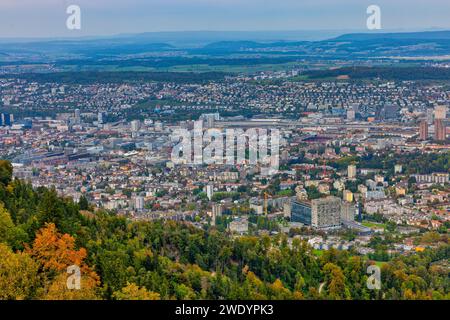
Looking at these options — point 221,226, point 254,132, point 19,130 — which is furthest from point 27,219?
point 19,130

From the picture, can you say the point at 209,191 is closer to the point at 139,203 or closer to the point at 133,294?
the point at 139,203

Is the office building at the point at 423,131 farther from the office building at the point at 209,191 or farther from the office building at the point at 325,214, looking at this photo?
the office building at the point at 325,214

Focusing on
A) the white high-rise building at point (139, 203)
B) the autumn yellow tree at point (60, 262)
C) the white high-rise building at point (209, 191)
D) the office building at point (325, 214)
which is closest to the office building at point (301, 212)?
the office building at point (325, 214)

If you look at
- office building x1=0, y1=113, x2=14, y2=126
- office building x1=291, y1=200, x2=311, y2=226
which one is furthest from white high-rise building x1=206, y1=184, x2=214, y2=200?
office building x1=0, y1=113, x2=14, y2=126

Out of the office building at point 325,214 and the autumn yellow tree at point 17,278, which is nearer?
the autumn yellow tree at point 17,278

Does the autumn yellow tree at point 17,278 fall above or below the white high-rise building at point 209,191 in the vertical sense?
above

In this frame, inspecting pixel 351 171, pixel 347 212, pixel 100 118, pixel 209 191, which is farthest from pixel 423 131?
pixel 100 118

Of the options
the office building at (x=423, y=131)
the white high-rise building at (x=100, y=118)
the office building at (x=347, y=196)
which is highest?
the white high-rise building at (x=100, y=118)

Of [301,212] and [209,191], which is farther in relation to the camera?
[209,191]
